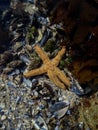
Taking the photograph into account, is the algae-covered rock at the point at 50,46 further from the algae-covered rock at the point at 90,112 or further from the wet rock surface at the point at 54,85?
the algae-covered rock at the point at 90,112

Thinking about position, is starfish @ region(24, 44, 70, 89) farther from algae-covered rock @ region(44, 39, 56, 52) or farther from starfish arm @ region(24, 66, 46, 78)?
algae-covered rock @ region(44, 39, 56, 52)

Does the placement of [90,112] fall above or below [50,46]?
below

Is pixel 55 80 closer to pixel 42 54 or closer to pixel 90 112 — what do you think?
pixel 42 54

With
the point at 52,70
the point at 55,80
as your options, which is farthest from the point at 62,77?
the point at 52,70

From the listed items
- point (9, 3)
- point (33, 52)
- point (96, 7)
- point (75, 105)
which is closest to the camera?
point (96, 7)

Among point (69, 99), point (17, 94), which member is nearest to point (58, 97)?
point (69, 99)

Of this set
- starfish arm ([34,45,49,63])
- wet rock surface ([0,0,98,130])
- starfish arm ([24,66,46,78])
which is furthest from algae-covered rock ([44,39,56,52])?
starfish arm ([24,66,46,78])

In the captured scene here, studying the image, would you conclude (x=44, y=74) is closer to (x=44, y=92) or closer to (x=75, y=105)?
(x=44, y=92)
